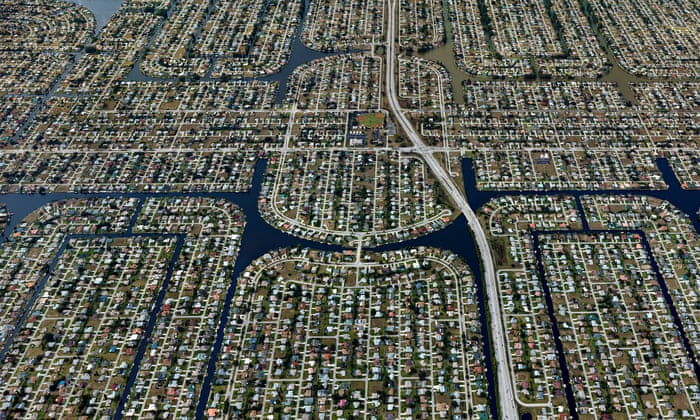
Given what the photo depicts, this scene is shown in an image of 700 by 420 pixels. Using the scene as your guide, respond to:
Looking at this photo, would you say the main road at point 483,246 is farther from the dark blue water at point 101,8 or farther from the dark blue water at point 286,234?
the dark blue water at point 101,8

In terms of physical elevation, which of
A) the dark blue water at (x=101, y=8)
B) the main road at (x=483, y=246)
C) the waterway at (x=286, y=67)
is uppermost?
the dark blue water at (x=101, y=8)

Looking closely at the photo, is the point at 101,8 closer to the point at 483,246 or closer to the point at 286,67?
the point at 286,67

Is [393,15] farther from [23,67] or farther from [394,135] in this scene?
[23,67]

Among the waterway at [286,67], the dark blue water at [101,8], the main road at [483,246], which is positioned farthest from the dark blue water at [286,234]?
the dark blue water at [101,8]

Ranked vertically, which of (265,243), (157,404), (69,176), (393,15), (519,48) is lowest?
(157,404)

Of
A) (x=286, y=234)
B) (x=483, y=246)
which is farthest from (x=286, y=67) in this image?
(x=483, y=246)

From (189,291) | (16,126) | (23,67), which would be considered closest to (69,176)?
(16,126)

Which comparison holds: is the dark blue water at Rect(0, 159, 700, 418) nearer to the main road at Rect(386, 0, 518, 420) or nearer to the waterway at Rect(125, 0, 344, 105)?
the main road at Rect(386, 0, 518, 420)

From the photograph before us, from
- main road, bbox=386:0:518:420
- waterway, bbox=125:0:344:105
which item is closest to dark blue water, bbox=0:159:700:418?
main road, bbox=386:0:518:420
